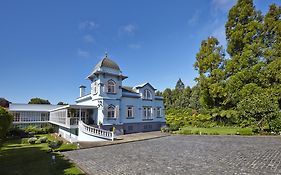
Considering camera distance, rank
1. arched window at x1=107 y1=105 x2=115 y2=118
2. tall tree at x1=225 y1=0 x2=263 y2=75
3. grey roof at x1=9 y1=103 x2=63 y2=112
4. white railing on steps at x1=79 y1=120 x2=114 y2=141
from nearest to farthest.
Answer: white railing on steps at x1=79 y1=120 x2=114 y2=141
arched window at x1=107 y1=105 x2=115 y2=118
tall tree at x1=225 y1=0 x2=263 y2=75
grey roof at x1=9 y1=103 x2=63 y2=112

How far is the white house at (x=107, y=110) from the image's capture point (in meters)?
19.5

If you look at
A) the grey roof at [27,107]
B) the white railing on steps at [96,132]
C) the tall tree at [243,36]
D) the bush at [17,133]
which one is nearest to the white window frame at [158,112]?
the white railing on steps at [96,132]

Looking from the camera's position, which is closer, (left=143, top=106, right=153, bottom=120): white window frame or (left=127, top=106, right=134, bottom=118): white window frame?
(left=127, top=106, right=134, bottom=118): white window frame

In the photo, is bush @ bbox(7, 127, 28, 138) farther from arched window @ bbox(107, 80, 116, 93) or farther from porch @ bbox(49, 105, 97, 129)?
arched window @ bbox(107, 80, 116, 93)

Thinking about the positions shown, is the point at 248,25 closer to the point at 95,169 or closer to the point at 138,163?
the point at 138,163

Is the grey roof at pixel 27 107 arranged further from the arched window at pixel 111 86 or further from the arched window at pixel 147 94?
the arched window at pixel 147 94

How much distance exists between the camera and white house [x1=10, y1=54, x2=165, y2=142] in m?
19.5

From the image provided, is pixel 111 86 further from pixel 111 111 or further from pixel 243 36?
pixel 243 36

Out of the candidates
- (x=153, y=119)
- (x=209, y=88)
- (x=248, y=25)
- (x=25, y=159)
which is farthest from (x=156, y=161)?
(x=248, y=25)

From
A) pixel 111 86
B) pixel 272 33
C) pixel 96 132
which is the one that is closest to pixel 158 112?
pixel 111 86

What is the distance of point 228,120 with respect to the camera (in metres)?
29.3

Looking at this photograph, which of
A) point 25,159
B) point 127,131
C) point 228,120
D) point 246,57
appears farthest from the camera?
point 228,120

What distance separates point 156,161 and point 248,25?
26.8 meters

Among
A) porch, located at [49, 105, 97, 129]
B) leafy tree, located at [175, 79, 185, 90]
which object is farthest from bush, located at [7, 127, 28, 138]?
leafy tree, located at [175, 79, 185, 90]
